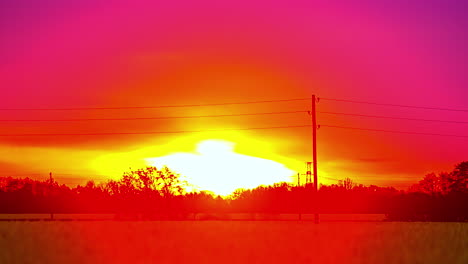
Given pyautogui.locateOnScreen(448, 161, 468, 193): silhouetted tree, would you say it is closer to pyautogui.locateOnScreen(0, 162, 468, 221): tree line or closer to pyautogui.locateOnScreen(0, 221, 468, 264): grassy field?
pyautogui.locateOnScreen(0, 162, 468, 221): tree line

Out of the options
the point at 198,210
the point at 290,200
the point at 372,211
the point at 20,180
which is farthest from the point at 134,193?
the point at 20,180

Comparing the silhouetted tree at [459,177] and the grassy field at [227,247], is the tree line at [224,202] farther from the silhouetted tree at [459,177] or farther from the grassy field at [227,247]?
the grassy field at [227,247]

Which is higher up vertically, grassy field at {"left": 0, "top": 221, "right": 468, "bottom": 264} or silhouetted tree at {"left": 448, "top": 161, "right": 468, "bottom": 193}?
silhouetted tree at {"left": 448, "top": 161, "right": 468, "bottom": 193}

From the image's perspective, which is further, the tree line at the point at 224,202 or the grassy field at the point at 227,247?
the tree line at the point at 224,202

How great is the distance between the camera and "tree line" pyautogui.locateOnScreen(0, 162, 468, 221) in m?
Result: 68.9

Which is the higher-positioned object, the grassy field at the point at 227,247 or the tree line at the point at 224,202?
the tree line at the point at 224,202

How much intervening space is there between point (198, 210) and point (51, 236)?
155 feet

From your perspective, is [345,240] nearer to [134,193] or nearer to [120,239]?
[120,239]

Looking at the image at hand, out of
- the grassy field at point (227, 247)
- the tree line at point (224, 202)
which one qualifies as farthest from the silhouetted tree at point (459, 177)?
the grassy field at point (227, 247)

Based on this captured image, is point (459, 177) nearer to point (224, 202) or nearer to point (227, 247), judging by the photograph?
point (224, 202)

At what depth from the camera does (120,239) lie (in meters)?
28.7

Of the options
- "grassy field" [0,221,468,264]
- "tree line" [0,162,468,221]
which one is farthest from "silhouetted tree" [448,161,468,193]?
"grassy field" [0,221,468,264]

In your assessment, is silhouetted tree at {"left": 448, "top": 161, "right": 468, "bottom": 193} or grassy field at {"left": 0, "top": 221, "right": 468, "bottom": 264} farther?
silhouetted tree at {"left": 448, "top": 161, "right": 468, "bottom": 193}

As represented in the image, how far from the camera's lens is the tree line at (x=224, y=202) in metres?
68.9
